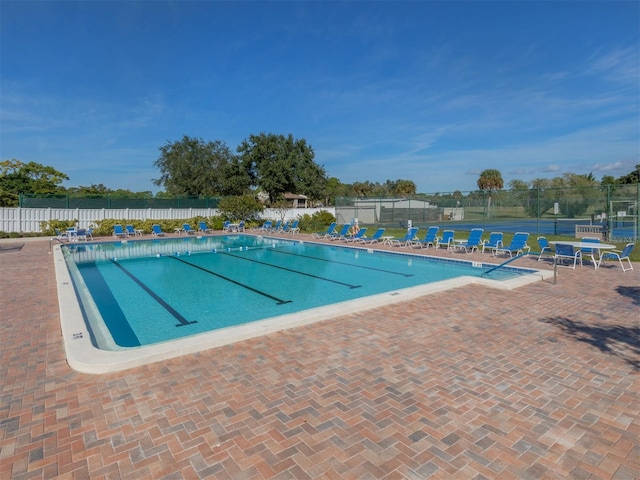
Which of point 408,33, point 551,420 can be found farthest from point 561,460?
point 408,33

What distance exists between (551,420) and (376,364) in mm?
1575

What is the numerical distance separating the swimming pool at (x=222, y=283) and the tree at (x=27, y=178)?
30.3 m

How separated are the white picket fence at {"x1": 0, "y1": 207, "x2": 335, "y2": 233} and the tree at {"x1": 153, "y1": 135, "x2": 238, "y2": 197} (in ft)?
37.5

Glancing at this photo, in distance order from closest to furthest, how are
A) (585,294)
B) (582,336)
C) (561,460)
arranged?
(561,460) < (582,336) < (585,294)

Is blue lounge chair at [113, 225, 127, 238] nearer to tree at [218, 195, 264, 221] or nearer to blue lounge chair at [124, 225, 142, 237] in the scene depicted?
blue lounge chair at [124, 225, 142, 237]

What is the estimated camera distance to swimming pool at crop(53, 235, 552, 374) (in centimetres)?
585

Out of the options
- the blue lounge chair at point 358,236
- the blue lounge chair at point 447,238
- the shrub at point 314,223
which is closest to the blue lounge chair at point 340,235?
the blue lounge chair at point 358,236

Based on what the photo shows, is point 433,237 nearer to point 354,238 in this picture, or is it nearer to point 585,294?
point 354,238

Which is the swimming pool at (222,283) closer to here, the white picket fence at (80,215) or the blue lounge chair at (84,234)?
the blue lounge chair at (84,234)

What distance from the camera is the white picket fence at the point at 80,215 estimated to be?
19.0 m

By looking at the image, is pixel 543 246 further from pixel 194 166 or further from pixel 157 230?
pixel 194 166

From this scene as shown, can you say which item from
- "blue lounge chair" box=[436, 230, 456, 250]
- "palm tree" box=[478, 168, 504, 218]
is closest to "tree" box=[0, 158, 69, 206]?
"blue lounge chair" box=[436, 230, 456, 250]

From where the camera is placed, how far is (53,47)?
46.8 ft

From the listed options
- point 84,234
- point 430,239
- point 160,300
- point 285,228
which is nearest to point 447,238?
point 430,239
